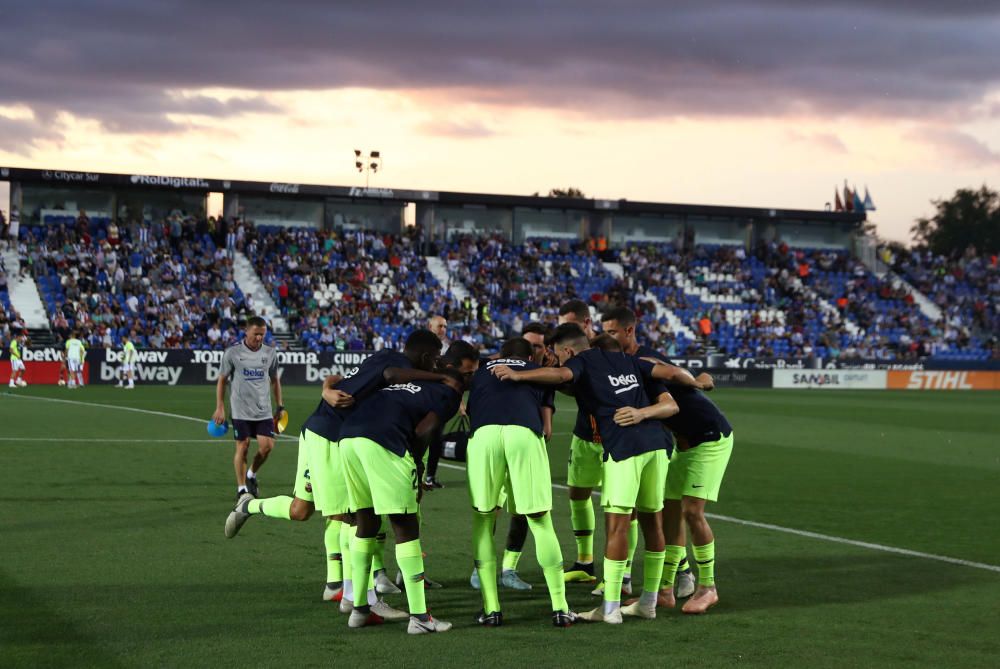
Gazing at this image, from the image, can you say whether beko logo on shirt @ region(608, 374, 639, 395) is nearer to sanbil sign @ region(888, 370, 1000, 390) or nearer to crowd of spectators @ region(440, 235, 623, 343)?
crowd of spectators @ region(440, 235, 623, 343)

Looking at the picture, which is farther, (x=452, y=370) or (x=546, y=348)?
(x=546, y=348)

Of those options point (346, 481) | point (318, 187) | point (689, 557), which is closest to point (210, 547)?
point (346, 481)

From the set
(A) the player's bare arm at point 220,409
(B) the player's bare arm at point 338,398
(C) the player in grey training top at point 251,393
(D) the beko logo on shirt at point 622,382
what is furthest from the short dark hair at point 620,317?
(C) the player in grey training top at point 251,393

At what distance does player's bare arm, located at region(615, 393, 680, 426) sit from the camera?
823 cm

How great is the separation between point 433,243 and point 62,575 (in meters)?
52.1

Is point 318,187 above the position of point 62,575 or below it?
above

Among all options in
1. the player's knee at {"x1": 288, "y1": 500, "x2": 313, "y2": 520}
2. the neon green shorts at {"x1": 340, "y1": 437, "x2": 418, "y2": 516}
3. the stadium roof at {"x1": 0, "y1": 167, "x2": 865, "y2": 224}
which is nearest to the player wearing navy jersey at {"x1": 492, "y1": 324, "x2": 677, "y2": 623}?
the neon green shorts at {"x1": 340, "y1": 437, "x2": 418, "y2": 516}

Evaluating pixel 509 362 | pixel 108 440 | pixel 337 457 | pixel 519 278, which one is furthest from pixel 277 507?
pixel 519 278

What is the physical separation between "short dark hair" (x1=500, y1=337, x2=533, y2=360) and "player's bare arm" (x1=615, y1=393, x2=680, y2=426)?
0.95m

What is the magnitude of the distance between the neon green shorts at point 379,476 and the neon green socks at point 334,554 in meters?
0.91

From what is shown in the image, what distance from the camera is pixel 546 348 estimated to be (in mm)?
11219

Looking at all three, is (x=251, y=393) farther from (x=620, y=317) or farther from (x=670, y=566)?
(x=670, y=566)

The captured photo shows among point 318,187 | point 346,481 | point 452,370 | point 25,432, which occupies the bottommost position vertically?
point 25,432

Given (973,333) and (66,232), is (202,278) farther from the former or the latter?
(973,333)
